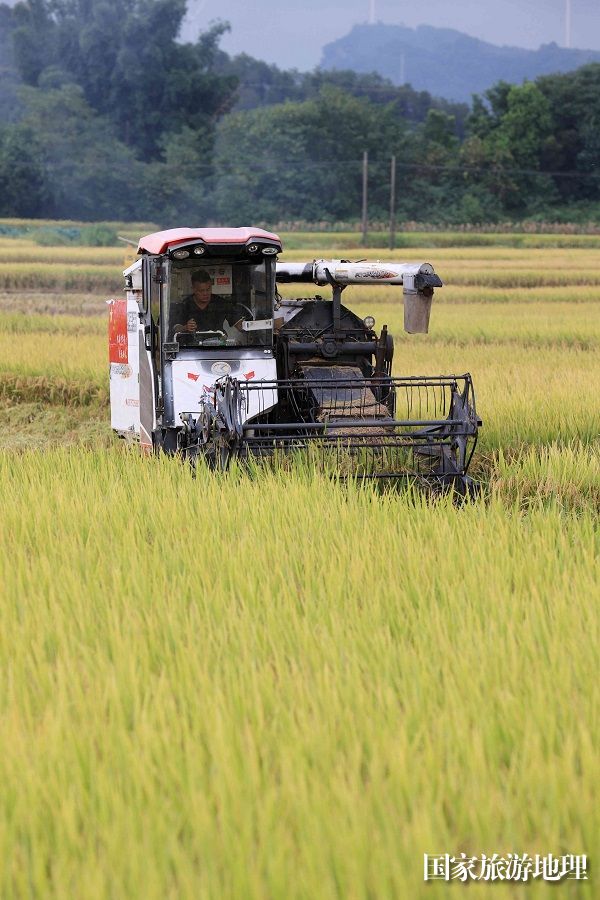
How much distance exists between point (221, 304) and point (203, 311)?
0.44 ft

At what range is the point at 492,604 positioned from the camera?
3980mm

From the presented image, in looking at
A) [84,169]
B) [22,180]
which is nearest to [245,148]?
[84,169]

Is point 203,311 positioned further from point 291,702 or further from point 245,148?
point 245,148

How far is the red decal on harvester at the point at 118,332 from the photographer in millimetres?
8992

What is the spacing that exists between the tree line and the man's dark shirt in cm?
4379

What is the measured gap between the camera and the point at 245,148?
2170 inches

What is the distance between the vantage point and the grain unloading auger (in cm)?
727

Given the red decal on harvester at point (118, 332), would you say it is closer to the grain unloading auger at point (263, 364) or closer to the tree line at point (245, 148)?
the grain unloading auger at point (263, 364)

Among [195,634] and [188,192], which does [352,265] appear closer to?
[195,634]

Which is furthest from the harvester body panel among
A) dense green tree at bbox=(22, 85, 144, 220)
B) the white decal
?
dense green tree at bbox=(22, 85, 144, 220)

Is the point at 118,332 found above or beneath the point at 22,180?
beneath

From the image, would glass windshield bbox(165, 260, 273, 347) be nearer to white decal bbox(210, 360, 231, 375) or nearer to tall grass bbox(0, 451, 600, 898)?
white decal bbox(210, 360, 231, 375)

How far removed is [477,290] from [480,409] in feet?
52.1

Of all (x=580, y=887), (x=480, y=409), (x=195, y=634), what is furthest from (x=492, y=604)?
(x=480, y=409)
